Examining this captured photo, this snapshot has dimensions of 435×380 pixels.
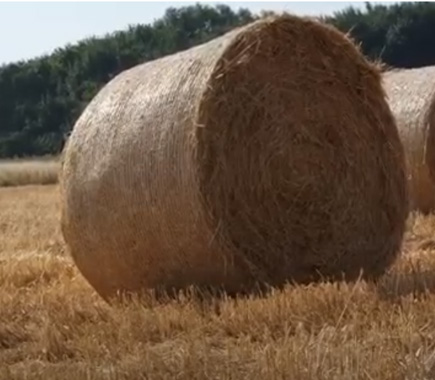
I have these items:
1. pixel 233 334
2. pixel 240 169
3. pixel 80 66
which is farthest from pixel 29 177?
pixel 233 334

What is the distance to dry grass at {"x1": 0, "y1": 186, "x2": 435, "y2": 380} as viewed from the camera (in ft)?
15.1

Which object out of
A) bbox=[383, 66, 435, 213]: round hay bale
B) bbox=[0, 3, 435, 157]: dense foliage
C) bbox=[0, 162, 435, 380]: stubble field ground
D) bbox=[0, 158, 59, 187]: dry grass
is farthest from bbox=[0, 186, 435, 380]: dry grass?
bbox=[0, 3, 435, 157]: dense foliage

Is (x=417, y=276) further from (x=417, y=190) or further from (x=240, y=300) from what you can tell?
(x=417, y=190)

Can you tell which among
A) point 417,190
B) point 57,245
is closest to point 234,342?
point 57,245

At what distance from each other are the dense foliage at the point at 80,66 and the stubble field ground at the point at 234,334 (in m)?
24.5

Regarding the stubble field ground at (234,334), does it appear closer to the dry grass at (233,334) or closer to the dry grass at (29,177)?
the dry grass at (233,334)

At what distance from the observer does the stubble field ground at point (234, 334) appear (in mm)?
4617

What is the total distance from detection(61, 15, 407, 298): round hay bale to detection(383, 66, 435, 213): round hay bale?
11.9 feet

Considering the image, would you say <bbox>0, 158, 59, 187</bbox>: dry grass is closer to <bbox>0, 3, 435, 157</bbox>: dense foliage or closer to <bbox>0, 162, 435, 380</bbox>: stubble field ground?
<bbox>0, 3, 435, 157</bbox>: dense foliage

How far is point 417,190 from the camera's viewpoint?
463 inches

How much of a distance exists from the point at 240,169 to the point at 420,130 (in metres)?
4.64

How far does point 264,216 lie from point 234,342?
2.05 metres

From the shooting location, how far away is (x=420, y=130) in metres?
11.6

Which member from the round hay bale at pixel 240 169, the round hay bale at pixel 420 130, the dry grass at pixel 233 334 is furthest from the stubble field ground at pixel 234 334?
the round hay bale at pixel 420 130
